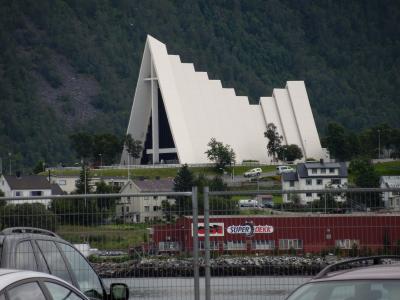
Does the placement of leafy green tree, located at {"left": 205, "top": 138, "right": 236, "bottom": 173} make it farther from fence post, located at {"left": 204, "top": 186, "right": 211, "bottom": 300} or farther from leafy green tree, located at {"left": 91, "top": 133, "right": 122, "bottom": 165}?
fence post, located at {"left": 204, "top": 186, "right": 211, "bottom": 300}

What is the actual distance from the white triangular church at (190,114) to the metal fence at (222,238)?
6287 cm

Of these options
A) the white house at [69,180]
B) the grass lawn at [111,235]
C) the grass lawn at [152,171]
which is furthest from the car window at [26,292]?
the grass lawn at [152,171]

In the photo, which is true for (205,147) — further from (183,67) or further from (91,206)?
(91,206)

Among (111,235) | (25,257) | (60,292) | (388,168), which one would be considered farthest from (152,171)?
(60,292)

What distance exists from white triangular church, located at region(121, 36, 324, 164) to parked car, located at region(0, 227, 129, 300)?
64.4 meters

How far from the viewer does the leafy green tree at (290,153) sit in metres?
82.2

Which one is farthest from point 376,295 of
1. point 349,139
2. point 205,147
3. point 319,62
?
point 319,62

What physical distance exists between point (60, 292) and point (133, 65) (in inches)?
6802

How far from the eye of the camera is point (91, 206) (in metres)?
12.7

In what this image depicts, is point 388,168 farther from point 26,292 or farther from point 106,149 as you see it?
point 26,292

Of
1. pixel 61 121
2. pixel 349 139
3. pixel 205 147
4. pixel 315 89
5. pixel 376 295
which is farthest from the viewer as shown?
pixel 315 89

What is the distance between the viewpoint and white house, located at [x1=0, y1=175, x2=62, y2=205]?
197 feet

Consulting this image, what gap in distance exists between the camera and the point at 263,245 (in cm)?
1238

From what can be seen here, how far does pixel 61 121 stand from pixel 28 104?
6.56 metres
